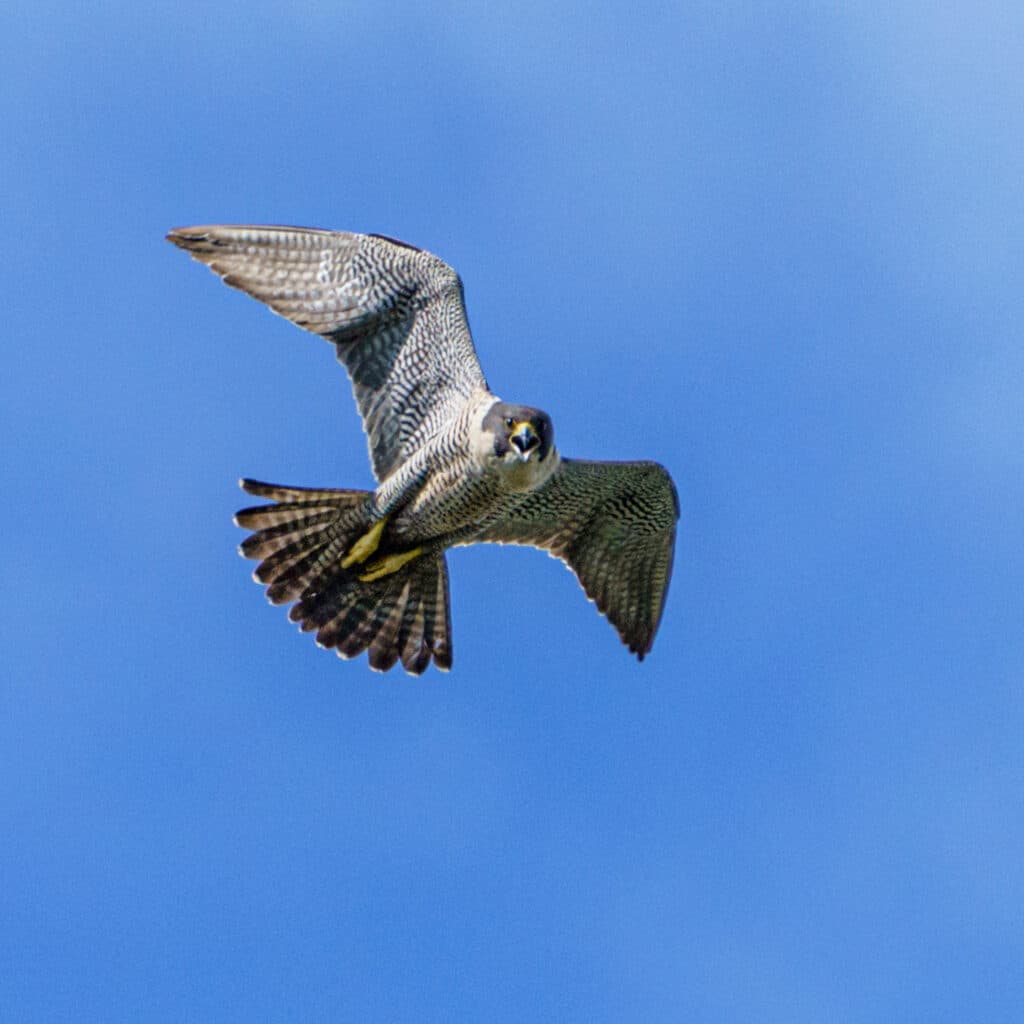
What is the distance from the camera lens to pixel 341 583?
52.9 ft

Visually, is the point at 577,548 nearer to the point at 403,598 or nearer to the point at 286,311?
the point at 403,598

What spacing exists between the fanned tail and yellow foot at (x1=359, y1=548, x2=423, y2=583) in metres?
0.06

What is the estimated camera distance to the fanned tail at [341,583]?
15695 mm

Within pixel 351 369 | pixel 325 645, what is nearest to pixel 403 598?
pixel 325 645

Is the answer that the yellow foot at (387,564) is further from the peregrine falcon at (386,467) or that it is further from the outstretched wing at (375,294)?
the outstretched wing at (375,294)

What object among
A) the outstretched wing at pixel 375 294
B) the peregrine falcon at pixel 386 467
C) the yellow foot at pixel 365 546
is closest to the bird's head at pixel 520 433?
the peregrine falcon at pixel 386 467

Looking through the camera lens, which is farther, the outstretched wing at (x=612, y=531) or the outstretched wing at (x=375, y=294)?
the outstretched wing at (x=612, y=531)

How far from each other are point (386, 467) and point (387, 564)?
0.73 meters

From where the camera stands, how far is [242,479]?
15711 mm

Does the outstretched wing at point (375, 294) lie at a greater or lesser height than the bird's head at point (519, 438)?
greater

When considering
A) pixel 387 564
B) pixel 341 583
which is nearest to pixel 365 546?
pixel 387 564

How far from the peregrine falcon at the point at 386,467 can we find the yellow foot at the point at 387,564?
0.01 metres

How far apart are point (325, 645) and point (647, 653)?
7.87ft

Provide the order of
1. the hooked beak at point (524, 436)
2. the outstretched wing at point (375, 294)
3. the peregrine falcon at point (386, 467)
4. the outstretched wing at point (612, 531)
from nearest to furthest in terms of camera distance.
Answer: the hooked beak at point (524, 436)
the peregrine falcon at point (386, 467)
the outstretched wing at point (375, 294)
the outstretched wing at point (612, 531)
